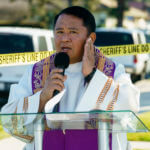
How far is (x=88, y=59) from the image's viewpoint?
9.71 ft

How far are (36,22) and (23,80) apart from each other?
140 ft

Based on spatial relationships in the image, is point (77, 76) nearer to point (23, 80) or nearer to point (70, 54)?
point (70, 54)

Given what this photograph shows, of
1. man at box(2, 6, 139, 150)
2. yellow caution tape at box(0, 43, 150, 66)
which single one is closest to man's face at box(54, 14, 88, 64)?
man at box(2, 6, 139, 150)

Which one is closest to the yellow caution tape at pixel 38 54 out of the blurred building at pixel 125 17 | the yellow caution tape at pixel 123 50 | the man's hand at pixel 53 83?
the yellow caution tape at pixel 123 50

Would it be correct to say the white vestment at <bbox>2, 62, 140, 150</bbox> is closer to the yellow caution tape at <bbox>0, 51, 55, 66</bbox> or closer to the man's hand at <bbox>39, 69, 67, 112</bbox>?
the man's hand at <bbox>39, 69, 67, 112</bbox>

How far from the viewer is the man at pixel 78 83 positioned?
2875mm

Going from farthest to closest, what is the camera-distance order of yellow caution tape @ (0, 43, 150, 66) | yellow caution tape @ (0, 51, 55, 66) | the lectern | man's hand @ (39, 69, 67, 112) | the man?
yellow caution tape @ (0, 43, 150, 66) < yellow caution tape @ (0, 51, 55, 66) < the man < man's hand @ (39, 69, 67, 112) < the lectern

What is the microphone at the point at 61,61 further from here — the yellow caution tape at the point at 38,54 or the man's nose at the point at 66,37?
the yellow caution tape at the point at 38,54

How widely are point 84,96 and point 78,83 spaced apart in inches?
8.1

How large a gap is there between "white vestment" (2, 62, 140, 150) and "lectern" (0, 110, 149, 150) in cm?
23

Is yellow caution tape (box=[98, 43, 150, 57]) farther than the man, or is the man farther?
yellow caution tape (box=[98, 43, 150, 57])

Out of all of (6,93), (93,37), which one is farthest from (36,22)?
(93,37)

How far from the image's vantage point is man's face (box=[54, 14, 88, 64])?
304 cm

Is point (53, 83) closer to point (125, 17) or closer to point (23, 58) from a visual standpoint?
point (23, 58)
